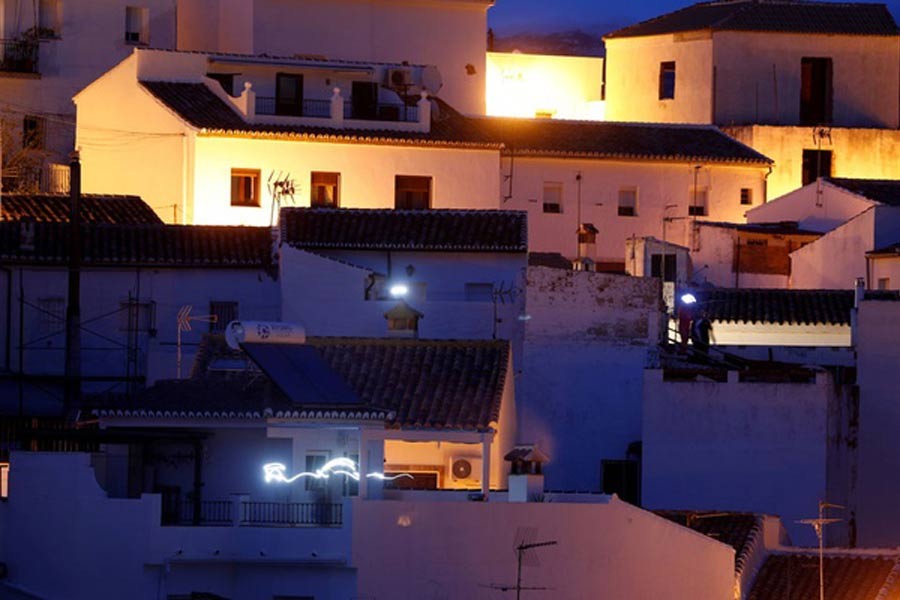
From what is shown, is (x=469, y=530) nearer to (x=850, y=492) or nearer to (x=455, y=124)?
(x=850, y=492)

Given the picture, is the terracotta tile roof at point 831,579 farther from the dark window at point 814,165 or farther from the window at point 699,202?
the dark window at point 814,165

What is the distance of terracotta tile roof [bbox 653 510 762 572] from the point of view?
Result: 35.2m

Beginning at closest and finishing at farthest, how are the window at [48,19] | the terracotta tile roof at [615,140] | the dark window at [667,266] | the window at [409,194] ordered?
the dark window at [667,266], the window at [409,194], the terracotta tile roof at [615,140], the window at [48,19]

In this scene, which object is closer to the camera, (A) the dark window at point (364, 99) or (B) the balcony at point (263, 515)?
(B) the balcony at point (263, 515)

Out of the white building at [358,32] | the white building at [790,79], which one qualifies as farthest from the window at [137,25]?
the white building at [790,79]

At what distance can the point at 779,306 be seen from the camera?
4653 centimetres

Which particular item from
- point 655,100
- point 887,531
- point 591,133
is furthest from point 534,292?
point 655,100

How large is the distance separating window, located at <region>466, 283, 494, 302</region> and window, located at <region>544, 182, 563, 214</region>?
8.65 metres

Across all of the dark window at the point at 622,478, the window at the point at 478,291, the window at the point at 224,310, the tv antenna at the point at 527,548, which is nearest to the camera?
the tv antenna at the point at 527,548

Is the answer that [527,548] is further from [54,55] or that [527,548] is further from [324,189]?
[54,55]

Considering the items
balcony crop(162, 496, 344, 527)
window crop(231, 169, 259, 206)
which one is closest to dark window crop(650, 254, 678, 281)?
window crop(231, 169, 259, 206)

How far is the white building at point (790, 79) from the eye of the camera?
57531 millimetres

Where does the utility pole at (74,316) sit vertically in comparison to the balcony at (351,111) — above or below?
below

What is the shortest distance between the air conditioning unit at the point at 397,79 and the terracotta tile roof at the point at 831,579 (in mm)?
18027
